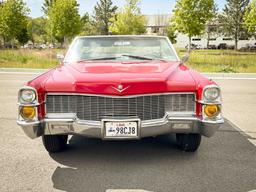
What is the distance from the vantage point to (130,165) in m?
3.87

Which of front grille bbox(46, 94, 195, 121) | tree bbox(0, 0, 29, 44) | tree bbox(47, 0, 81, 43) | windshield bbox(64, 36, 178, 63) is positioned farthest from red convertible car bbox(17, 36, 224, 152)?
tree bbox(47, 0, 81, 43)

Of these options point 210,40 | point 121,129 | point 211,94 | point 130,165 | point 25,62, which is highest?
point 210,40

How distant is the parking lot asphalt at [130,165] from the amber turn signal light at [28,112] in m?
0.63

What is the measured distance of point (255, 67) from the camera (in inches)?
701

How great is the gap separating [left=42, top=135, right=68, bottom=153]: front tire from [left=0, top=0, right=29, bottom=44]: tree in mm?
30760

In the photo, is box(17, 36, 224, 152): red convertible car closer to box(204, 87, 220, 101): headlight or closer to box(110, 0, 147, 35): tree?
box(204, 87, 220, 101): headlight

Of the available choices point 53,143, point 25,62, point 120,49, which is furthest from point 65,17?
point 53,143

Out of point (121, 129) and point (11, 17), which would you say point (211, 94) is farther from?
point (11, 17)

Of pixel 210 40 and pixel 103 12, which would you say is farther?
pixel 103 12

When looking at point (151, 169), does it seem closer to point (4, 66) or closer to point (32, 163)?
point (32, 163)

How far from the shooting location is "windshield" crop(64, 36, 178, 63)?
190 inches

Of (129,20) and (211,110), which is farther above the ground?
(129,20)

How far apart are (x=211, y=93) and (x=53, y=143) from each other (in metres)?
2.13

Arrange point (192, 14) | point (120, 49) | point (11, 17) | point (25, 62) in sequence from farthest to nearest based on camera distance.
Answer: point (192, 14) < point (11, 17) < point (25, 62) < point (120, 49)
